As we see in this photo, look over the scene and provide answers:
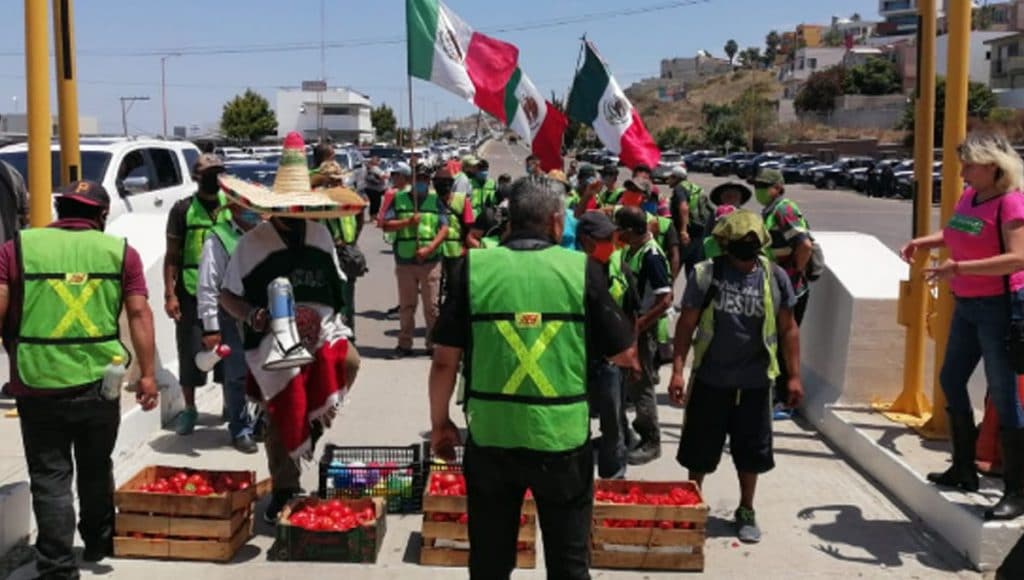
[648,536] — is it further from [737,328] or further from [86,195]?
[86,195]

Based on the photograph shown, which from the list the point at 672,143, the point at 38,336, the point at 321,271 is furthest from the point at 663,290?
the point at 672,143

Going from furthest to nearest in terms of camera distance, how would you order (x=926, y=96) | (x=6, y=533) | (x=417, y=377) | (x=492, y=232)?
(x=417, y=377) → (x=492, y=232) → (x=926, y=96) → (x=6, y=533)

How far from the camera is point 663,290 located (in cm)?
675

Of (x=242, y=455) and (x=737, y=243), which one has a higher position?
(x=737, y=243)

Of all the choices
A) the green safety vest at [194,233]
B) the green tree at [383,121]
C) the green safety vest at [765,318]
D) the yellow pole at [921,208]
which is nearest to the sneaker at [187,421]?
the green safety vest at [194,233]

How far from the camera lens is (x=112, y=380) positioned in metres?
4.95

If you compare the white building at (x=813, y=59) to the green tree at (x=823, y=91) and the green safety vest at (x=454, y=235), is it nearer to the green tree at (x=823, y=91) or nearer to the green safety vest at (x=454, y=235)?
the green tree at (x=823, y=91)

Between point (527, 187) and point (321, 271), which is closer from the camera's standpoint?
point (527, 187)

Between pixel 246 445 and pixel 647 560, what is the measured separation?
312 cm

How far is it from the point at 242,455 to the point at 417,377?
2829 mm

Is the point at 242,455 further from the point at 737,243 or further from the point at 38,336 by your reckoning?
the point at 737,243

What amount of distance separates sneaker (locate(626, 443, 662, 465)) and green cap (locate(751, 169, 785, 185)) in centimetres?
226

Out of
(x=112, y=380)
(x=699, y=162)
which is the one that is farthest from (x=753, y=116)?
(x=112, y=380)

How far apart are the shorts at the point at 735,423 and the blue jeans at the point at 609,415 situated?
594 millimetres
